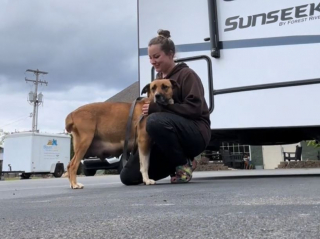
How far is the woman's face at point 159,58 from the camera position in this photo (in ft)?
10.2

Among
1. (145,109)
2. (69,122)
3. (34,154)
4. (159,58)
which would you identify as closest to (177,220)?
(145,109)

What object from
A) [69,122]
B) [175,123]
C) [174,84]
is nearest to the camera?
[175,123]

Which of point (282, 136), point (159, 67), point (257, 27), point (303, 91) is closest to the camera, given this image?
point (159, 67)

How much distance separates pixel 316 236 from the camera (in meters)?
0.93

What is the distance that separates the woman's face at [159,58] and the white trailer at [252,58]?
104 cm

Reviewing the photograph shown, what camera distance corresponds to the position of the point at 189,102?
292 cm

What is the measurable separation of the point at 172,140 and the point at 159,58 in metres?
0.71

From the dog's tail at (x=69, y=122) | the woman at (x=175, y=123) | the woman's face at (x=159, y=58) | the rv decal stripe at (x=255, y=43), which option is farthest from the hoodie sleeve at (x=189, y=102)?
the rv decal stripe at (x=255, y=43)

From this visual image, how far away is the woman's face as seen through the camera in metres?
3.10

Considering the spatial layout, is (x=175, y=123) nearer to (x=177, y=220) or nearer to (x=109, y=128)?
(x=109, y=128)

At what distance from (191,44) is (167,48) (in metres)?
1.17

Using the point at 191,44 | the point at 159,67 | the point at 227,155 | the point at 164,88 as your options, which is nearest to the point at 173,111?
the point at 164,88

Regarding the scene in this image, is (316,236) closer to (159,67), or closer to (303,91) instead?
(159,67)

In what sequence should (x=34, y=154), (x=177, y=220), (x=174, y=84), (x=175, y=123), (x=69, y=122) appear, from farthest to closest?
1. (x=34, y=154)
2. (x=69, y=122)
3. (x=174, y=84)
4. (x=175, y=123)
5. (x=177, y=220)
